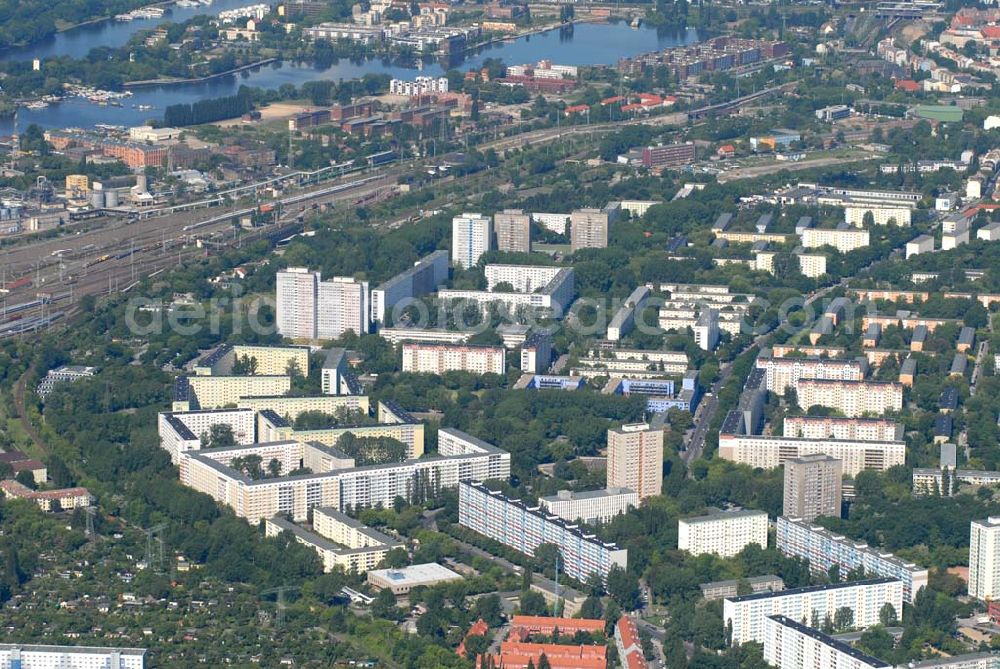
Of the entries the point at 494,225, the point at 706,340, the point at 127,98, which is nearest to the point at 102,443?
the point at 706,340

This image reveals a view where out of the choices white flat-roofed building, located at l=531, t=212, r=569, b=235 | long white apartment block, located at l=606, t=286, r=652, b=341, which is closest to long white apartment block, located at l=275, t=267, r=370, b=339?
long white apartment block, located at l=606, t=286, r=652, b=341

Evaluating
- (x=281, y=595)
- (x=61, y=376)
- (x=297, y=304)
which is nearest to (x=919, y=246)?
(x=297, y=304)

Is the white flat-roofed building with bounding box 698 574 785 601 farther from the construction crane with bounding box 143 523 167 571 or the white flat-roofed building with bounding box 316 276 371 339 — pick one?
the white flat-roofed building with bounding box 316 276 371 339

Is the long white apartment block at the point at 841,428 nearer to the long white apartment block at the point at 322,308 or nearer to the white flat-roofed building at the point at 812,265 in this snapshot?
the long white apartment block at the point at 322,308

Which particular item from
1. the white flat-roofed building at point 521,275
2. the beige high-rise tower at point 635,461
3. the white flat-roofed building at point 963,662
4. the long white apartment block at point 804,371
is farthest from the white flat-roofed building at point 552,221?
the white flat-roofed building at point 963,662

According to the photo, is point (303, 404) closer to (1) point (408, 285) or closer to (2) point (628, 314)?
(1) point (408, 285)
